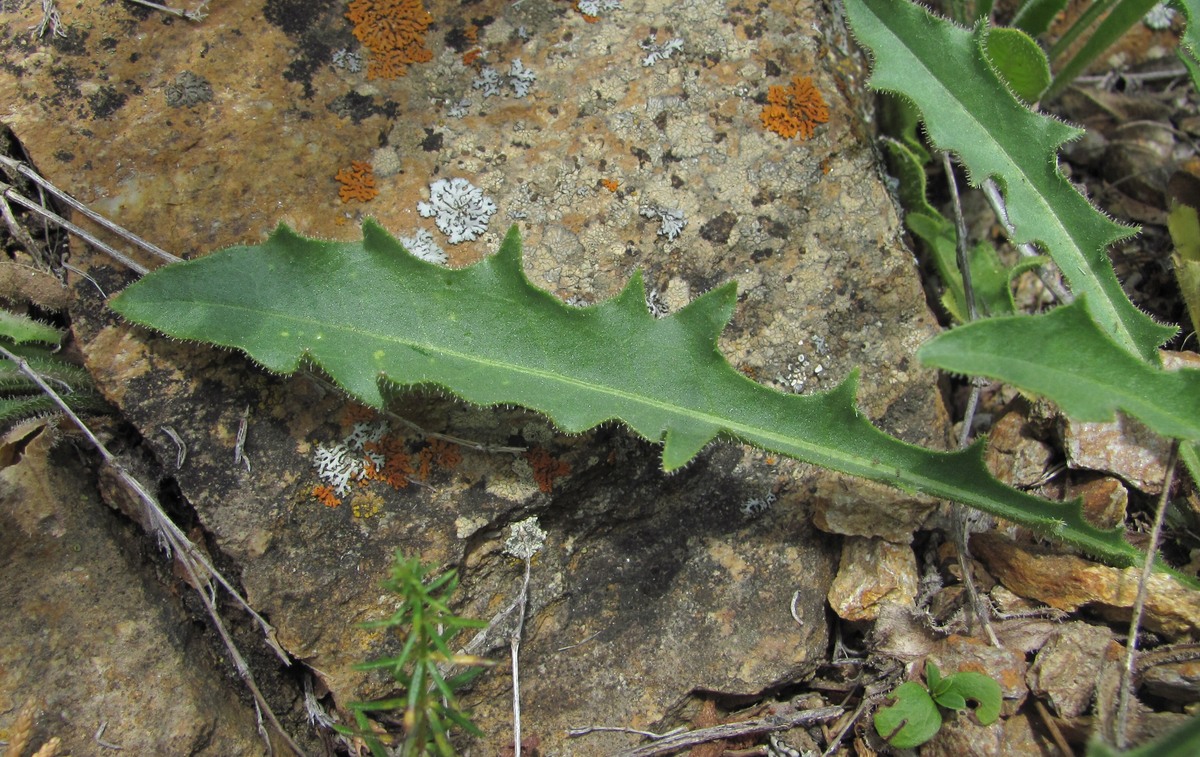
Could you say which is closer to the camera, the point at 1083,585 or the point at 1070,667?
Answer: the point at 1070,667

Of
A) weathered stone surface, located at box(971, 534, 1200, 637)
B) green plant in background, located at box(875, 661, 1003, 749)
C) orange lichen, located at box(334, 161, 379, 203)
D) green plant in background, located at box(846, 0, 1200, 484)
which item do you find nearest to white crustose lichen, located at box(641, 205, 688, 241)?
green plant in background, located at box(846, 0, 1200, 484)

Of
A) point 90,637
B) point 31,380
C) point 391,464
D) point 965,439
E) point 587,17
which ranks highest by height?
point 587,17

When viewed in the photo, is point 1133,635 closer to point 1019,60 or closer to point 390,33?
point 1019,60

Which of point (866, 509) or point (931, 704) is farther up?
point (866, 509)

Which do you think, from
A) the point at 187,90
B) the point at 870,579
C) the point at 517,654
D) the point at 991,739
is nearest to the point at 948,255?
the point at 870,579

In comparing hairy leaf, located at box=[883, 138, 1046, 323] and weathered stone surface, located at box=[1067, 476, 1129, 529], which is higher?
hairy leaf, located at box=[883, 138, 1046, 323]

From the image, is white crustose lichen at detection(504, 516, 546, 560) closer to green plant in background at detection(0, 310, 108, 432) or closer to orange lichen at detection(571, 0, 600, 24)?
green plant in background at detection(0, 310, 108, 432)

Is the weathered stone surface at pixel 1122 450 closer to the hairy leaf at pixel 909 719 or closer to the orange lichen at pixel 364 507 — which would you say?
the hairy leaf at pixel 909 719
